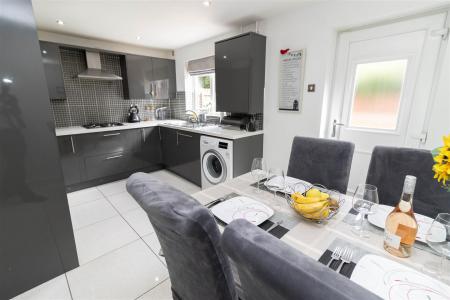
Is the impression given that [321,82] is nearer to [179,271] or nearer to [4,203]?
[179,271]

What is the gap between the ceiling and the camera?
2135mm

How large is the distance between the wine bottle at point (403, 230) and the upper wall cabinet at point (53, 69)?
12.5ft

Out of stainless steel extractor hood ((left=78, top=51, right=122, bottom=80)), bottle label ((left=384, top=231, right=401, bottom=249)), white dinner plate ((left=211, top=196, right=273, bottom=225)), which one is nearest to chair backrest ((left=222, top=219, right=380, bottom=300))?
white dinner plate ((left=211, top=196, right=273, bottom=225))

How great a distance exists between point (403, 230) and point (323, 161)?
2.59 feet

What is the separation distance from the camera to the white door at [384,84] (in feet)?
5.60

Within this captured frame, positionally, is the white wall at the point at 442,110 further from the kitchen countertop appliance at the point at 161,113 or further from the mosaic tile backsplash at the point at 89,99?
the kitchen countertop appliance at the point at 161,113

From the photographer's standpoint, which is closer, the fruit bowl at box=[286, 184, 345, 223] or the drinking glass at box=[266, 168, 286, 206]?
the fruit bowl at box=[286, 184, 345, 223]

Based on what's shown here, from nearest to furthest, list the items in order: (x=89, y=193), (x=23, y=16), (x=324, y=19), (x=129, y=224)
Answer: (x=23, y=16), (x=324, y=19), (x=129, y=224), (x=89, y=193)

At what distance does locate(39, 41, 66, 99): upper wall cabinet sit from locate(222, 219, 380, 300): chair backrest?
355 centimetres

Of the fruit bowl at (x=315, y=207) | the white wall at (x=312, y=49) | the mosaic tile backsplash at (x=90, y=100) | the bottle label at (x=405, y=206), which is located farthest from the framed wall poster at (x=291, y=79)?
the bottle label at (x=405, y=206)

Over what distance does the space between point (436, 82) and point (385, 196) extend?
3.69 ft

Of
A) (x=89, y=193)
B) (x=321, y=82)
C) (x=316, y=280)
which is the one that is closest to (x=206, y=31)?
(x=321, y=82)

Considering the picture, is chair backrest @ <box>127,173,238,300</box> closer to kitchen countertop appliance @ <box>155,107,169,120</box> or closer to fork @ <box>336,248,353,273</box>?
fork @ <box>336,248,353,273</box>

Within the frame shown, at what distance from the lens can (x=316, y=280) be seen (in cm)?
33
